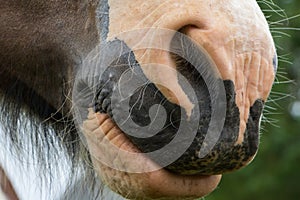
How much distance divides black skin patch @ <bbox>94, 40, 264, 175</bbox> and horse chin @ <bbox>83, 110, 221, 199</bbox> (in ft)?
0.09

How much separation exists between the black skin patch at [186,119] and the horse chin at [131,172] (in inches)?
1.1

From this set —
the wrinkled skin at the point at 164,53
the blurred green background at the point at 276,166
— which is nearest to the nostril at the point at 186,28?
the wrinkled skin at the point at 164,53

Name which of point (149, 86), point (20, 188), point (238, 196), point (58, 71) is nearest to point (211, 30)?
point (149, 86)

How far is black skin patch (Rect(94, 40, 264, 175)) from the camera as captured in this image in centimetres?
225

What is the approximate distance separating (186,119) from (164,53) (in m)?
0.17

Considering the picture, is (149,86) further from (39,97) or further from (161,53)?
(39,97)

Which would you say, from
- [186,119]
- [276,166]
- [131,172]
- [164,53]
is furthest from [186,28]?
[276,166]

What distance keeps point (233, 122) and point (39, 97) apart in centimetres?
88

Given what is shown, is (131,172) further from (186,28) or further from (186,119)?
(186,28)

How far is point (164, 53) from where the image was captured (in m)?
2.26

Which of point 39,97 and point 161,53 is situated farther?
point 39,97

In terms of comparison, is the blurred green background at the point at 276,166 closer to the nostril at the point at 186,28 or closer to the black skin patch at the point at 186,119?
the black skin patch at the point at 186,119

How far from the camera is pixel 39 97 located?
293 centimetres

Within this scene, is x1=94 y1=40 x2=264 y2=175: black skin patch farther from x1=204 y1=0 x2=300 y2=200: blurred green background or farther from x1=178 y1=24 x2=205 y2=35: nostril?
x1=204 y1=0 x2=300 y2=200: blurred green background
